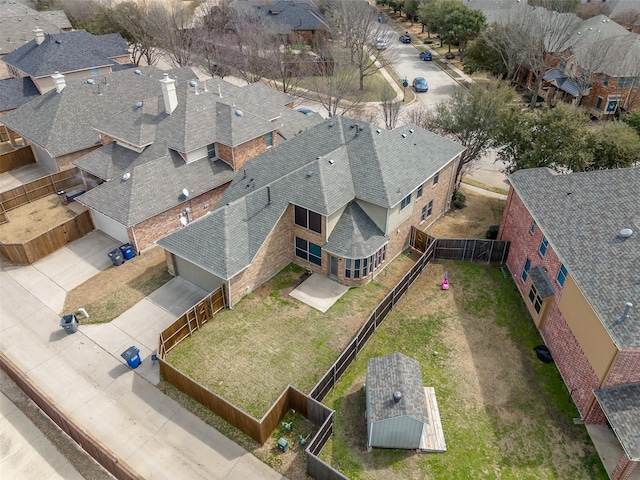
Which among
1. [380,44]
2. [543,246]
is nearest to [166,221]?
→ [543,246]

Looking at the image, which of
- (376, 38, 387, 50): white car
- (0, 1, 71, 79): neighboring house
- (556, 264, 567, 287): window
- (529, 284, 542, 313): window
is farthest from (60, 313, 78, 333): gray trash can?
(376, 38, 387, 50): white car

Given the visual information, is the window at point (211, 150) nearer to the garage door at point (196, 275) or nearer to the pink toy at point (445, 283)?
the garage door at point (196, 275)

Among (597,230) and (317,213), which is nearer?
(597,230)

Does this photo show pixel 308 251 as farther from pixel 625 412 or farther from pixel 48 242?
pixel 625 412

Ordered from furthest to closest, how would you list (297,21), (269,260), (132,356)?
(297,21), (269,260), (132,356)

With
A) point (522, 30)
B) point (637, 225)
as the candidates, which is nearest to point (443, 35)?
point (522, 30)

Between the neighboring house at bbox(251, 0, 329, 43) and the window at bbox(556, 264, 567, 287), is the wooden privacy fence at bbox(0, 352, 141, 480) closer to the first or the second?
the window at bbox(556, 264, 567, 287)
